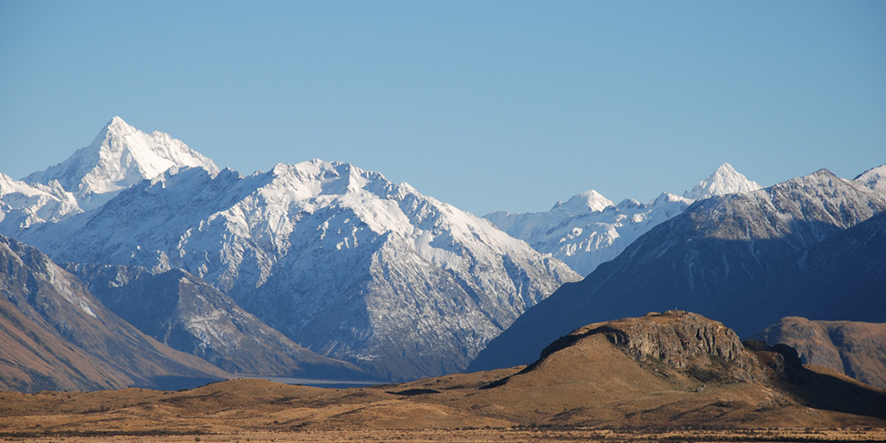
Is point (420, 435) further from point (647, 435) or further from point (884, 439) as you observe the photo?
point (884, 439)

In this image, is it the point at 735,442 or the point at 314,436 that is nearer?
the point at 735,442

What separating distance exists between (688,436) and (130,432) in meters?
99.2

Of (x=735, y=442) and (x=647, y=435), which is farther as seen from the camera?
(x=647, y=435)

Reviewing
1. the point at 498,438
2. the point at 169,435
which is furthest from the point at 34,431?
the point at 498,438

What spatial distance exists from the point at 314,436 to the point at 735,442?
7154 cm

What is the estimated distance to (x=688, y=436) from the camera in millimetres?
192125

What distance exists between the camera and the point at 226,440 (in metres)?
A: 183

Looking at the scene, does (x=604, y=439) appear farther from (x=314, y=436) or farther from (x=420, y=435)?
(x=314, y=436)

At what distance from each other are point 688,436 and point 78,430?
108980 mm

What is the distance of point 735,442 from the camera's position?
7082 inches

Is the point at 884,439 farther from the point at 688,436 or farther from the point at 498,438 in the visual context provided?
the point at 498,438

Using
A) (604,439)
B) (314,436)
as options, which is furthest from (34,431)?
(604,439)

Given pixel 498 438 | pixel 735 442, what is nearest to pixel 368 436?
pixel 498 438

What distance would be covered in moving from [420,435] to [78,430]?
61947 mm
